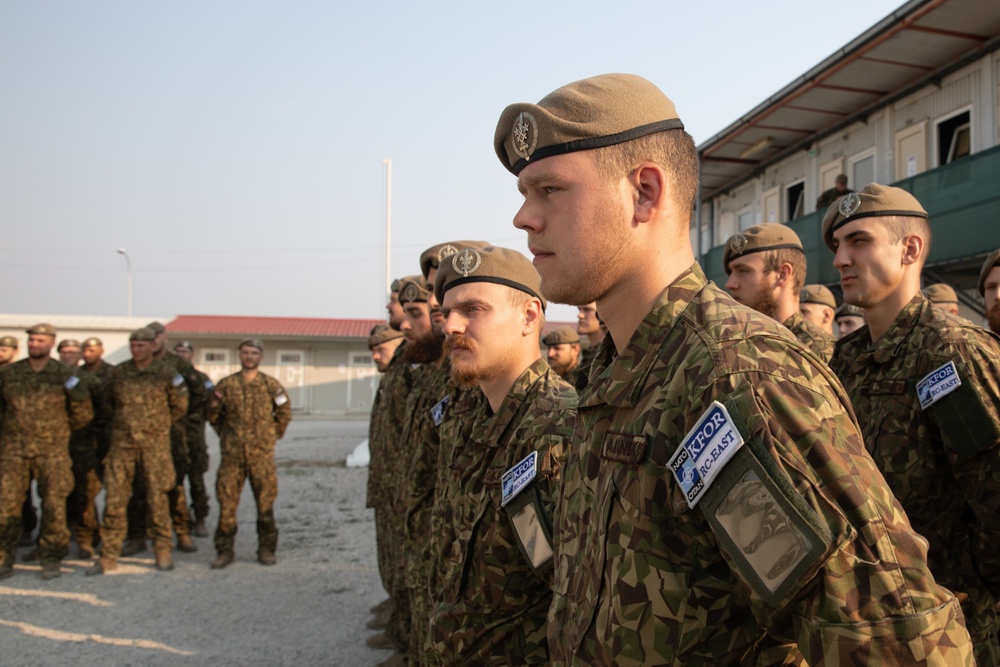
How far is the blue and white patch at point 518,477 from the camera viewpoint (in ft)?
7.44

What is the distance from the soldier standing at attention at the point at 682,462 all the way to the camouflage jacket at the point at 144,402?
7687 mm

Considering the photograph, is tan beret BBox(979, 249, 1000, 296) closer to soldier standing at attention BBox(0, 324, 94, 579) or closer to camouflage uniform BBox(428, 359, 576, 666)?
camouflage uniform BBox(428, 359, 576, 666)

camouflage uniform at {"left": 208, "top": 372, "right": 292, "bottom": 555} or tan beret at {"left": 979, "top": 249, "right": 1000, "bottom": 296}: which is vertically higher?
tan beret at {"left": 979, "top": 249, "right": 1000, "bottom": 296}

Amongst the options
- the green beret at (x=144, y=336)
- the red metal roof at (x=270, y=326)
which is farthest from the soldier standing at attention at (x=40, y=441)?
the red metal roof at (x=270, y=326)

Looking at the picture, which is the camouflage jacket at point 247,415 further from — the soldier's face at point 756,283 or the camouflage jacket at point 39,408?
the soldier's face at point 756,283

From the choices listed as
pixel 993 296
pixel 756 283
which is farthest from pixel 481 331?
pixel 993 296

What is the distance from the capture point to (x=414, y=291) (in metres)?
5.44

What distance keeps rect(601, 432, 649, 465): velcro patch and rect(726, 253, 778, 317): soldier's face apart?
3.17 metres

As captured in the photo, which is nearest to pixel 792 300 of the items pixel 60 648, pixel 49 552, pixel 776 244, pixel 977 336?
pixel 776 244

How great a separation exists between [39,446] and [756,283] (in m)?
7.60

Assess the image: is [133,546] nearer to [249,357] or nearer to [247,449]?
[247,449]

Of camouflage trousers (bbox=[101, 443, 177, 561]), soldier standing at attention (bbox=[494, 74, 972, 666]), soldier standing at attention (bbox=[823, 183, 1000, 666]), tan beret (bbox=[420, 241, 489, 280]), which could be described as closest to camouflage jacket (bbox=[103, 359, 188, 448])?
camouflage trousers (bbox=[101, 443, 177, 561])

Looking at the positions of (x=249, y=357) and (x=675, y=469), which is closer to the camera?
(x=675, y=469)

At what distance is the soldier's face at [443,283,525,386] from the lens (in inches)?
113
